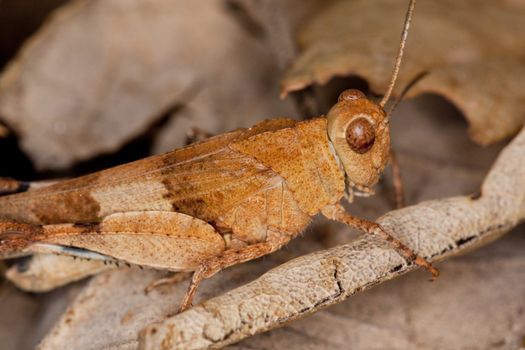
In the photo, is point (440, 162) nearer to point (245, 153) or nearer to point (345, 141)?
point (345, 141)

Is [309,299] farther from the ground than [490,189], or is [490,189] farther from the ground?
[490,189]

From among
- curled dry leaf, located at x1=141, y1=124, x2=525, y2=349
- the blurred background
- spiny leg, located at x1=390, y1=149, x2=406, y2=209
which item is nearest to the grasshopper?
the blurred background

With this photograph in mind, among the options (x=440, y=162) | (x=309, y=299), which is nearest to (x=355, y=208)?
(x=440, y=162)

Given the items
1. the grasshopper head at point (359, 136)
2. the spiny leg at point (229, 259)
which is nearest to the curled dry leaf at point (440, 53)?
the grasshopper head at point (359, 136)

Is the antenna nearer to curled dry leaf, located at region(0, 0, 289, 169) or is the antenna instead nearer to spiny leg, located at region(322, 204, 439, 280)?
spiny leg, located at region(322, 204, 439, 280)

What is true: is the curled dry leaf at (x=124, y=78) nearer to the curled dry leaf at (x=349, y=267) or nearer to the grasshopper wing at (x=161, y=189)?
the grasshopper wing at (x=161, y=189)

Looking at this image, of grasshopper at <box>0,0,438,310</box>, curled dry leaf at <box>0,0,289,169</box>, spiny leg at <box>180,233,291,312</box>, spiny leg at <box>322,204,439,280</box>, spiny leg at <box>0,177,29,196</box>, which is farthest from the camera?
curled dry leaf at <box>0,0,289,169</box>
